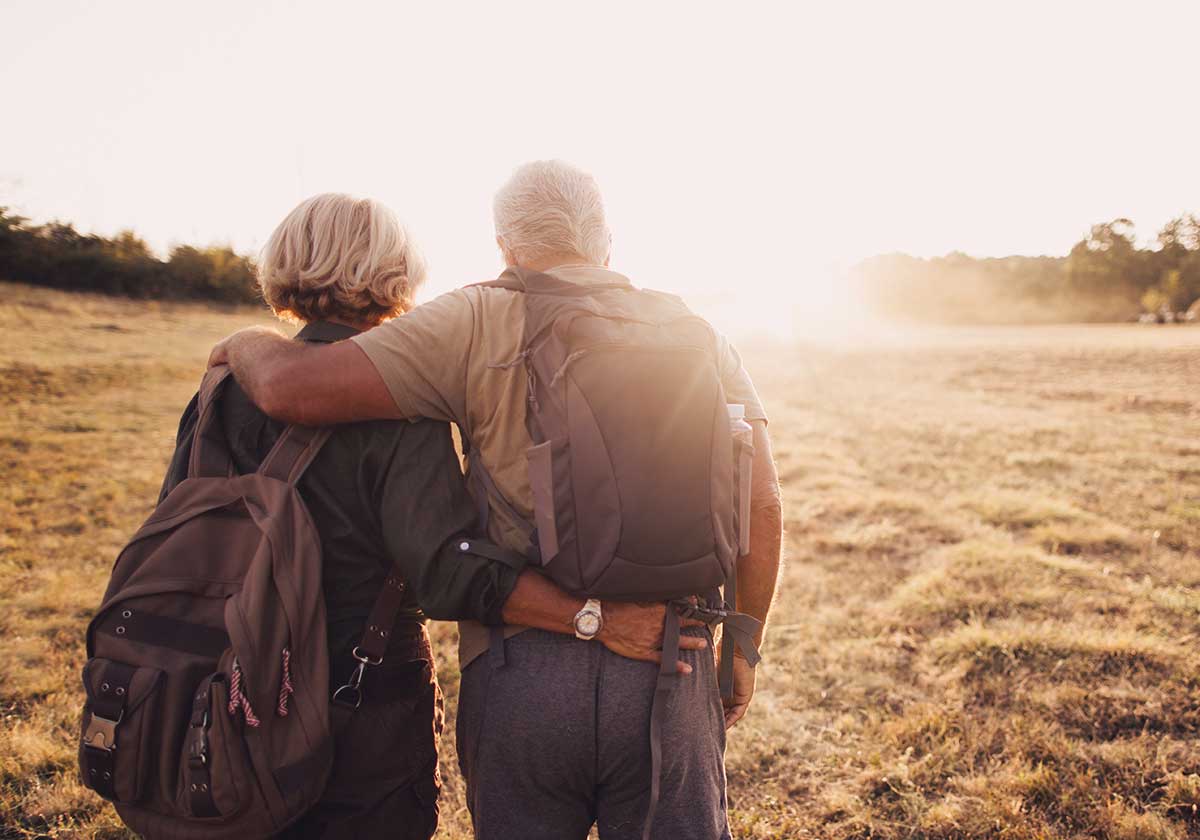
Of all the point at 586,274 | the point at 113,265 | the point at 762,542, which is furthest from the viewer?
the point at 113,265

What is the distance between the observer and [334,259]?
76.5 inches

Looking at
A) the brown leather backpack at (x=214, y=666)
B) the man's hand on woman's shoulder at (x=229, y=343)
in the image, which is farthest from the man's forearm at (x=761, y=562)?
the man's hand on woman's shoulder at (x=229, y=343)

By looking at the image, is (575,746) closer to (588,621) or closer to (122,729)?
(588,621)

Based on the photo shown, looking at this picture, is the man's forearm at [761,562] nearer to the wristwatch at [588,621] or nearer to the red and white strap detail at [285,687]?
the wristwatch at [588,621]

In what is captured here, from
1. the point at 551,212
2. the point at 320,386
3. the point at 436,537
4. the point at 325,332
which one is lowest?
the point at 436,537

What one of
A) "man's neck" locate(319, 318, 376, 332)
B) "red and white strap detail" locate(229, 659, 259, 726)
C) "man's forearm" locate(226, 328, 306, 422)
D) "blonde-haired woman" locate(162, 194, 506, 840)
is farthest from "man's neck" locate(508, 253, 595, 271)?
"red and white strap detail" locate(229, 659, 259, 726)

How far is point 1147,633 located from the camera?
481cm

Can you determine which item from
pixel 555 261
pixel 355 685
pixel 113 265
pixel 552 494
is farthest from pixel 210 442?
pixel 113 265

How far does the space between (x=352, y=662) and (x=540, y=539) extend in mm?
635

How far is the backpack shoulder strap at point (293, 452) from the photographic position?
182cm

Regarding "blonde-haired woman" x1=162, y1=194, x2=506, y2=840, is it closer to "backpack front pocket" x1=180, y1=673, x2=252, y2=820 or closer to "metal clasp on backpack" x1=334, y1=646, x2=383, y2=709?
"metal clasp on backpack" x1=334, y1=646, x2=383, y2=709

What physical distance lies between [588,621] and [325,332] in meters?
1.02

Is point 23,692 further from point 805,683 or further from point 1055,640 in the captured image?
point 1055,640

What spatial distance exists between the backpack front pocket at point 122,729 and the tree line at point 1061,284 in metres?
61.6
